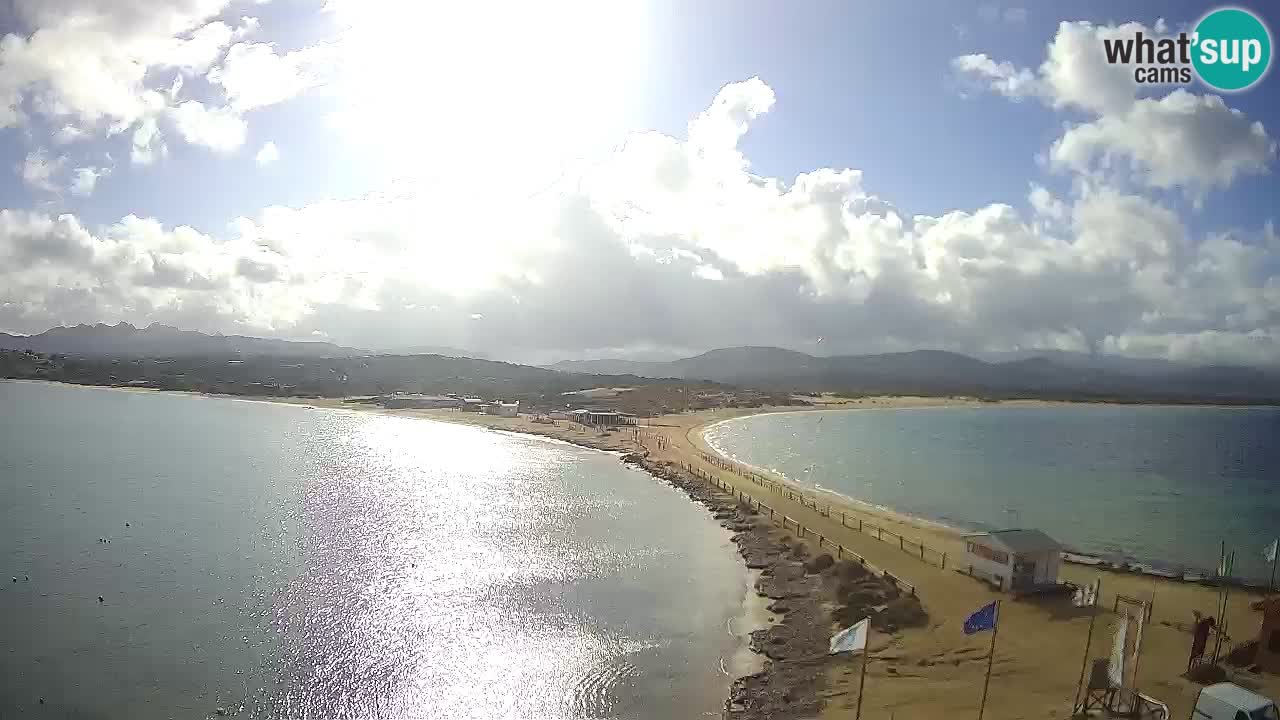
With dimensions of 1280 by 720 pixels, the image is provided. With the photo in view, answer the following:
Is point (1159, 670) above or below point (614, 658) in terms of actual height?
above

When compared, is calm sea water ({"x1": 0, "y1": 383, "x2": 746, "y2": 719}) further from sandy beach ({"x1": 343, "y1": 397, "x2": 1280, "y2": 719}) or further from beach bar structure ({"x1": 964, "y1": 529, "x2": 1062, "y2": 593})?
beach bar structure ({"x1": 964, "y1": 529, "x2": 1062, "y2": 593})

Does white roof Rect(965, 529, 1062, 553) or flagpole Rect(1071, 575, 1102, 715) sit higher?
white roof Rect(965, 529, 1062, 553)

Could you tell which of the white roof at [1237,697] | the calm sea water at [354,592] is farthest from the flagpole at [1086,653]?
the calm sea water at [354,592]

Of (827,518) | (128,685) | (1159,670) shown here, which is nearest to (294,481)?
(128,685)

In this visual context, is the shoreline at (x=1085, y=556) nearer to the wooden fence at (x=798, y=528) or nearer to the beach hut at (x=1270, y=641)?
the wooden fence at (x=798, y=528)

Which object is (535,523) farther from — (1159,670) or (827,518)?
(1159,670)

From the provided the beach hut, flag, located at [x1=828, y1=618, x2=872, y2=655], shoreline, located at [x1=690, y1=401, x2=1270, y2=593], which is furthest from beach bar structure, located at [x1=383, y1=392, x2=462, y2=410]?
the beach hut
